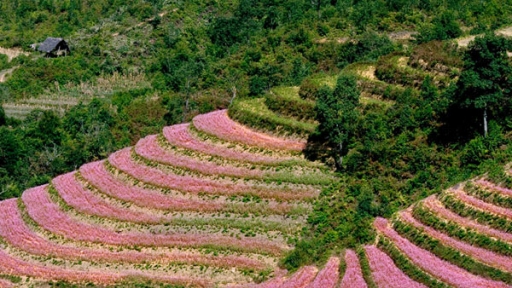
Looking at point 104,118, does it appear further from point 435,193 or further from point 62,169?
point 435,193

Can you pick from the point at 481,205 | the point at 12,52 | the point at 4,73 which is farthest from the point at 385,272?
the point at 12,52

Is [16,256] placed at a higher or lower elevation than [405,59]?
lower

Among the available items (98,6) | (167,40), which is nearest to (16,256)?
(167,40)

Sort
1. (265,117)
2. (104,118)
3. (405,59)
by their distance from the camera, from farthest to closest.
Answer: (104,118) < (405,59) < (265,117)

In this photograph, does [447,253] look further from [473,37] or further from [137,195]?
[473,37]

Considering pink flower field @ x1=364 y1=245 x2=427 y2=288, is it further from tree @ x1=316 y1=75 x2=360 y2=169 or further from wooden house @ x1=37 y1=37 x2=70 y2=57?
wooden house @ x1=37 y1=37 x2=70 y2=57

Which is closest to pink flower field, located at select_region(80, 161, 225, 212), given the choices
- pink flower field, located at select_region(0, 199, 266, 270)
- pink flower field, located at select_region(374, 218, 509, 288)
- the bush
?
pink flower field, located at select_region(0, 199, 266, 270)
